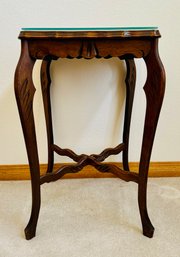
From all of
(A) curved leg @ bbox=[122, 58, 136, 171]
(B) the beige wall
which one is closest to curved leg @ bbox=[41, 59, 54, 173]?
(B) the beige wall

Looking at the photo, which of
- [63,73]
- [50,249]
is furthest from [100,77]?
[50,249]

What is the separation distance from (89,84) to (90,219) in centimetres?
56

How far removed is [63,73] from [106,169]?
453 millimetres

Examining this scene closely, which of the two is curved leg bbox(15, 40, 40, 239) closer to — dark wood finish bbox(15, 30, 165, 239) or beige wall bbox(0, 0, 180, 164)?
dark wood finish bbox(15, 30, 165, 239)

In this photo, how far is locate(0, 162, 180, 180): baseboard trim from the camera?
124 centimetres

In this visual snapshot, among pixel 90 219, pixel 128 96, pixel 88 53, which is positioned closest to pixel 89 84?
pixel 128 96

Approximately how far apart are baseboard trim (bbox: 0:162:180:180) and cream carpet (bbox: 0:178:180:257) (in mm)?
27

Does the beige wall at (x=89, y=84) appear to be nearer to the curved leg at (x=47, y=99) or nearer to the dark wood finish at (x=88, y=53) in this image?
the curved leg at (x=47, y=99)

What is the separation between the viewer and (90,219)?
98 cm

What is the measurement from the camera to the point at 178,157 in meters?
1.25

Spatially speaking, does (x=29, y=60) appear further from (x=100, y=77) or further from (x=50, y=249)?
(x=50, y=249)

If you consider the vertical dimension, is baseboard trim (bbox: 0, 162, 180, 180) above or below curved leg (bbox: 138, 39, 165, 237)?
below

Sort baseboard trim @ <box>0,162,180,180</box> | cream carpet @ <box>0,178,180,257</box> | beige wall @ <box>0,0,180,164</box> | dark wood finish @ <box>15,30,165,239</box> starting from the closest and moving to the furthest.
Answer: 1. dark wood finish @ <box>15,30,165,239</box>
2. cream carpet @ <box>0,178,180,257</box>
3. beige wall @ <box>0,0,180,164</box>
4. baseboard trim @ <box>0,162,180,180</box>

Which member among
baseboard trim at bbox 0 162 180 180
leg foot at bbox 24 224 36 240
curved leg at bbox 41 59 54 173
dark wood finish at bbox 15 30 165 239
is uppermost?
dark wood finish at bbox 15 30 165 239
